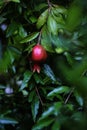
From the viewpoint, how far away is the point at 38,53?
47.6 inches

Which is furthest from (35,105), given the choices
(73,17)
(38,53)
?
(73,17)

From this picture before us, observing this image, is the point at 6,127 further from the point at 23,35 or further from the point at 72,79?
→ the point at 72,79

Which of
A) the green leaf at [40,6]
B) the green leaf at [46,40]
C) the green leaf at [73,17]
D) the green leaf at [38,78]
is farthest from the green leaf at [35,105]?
the green leaf at [73,17]

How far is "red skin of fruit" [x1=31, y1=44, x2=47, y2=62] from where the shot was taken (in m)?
1.22

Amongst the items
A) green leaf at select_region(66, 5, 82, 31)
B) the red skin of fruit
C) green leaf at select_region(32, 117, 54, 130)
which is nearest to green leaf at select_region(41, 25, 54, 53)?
the red skin of fruit

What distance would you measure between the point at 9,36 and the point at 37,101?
30 cm

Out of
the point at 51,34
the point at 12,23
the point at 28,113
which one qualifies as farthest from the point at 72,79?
the point at 28,113

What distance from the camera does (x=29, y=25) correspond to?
137 centimetres

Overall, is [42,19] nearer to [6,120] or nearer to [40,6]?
[40,6]

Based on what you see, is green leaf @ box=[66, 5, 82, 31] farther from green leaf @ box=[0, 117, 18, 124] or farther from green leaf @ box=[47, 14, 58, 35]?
green leaf @ box=[0, 117, 18, 124]

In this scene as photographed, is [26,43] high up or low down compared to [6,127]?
up

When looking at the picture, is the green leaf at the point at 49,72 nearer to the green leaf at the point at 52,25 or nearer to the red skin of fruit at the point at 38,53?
Result: the red skin of fruit at the point at 38,53

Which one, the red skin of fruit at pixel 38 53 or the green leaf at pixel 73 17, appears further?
the red skin of fruit at pixel 38 53

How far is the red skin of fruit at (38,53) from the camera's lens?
1.22 metres
